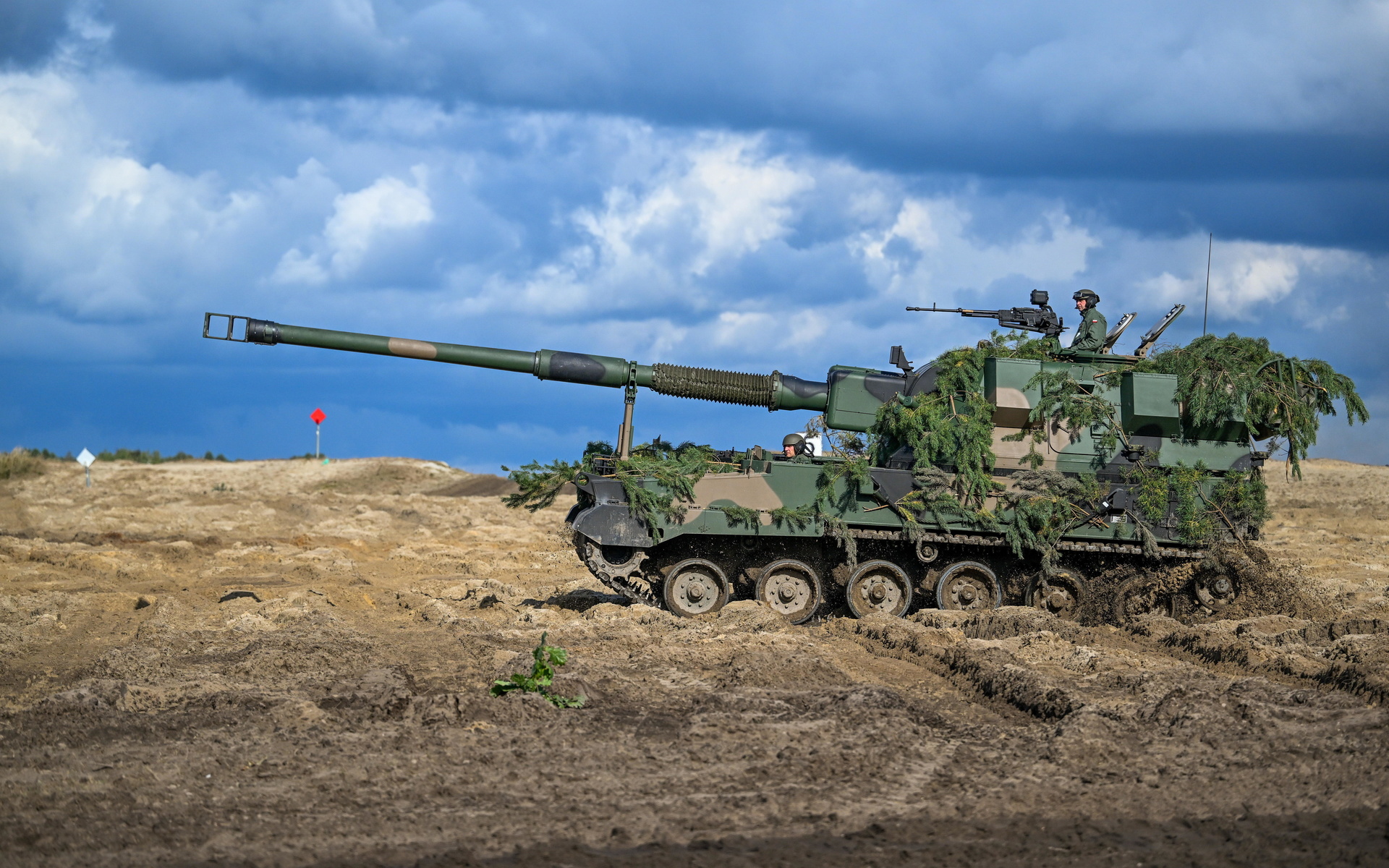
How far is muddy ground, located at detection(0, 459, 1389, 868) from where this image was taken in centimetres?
530

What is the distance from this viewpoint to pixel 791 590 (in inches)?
504

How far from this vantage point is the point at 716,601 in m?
12.7

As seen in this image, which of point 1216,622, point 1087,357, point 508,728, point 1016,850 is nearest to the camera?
point 1016,850

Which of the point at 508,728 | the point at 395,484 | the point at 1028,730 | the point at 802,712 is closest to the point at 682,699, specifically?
the point at 802,712

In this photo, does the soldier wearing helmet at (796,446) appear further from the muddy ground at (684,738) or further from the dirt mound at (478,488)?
the dirt mound at (478,488)

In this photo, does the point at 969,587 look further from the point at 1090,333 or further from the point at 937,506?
the point at 1090,333

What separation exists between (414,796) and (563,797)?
2.53 feet

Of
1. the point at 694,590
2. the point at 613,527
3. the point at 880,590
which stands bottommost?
the point at 694,590

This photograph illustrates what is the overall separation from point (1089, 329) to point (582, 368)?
20.1 ft

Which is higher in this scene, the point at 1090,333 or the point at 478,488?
the point at 1090,333

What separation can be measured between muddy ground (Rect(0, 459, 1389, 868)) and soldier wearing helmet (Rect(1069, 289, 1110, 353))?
3.32 meters

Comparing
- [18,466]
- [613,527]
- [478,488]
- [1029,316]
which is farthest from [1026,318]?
[18,466]

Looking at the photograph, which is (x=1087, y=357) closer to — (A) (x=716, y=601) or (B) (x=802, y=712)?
(A) (x=716, y=601)

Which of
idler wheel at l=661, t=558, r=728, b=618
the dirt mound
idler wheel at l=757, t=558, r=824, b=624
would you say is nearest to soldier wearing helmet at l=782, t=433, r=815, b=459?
idler wheel at l=757, t=558, r=824, b=624
